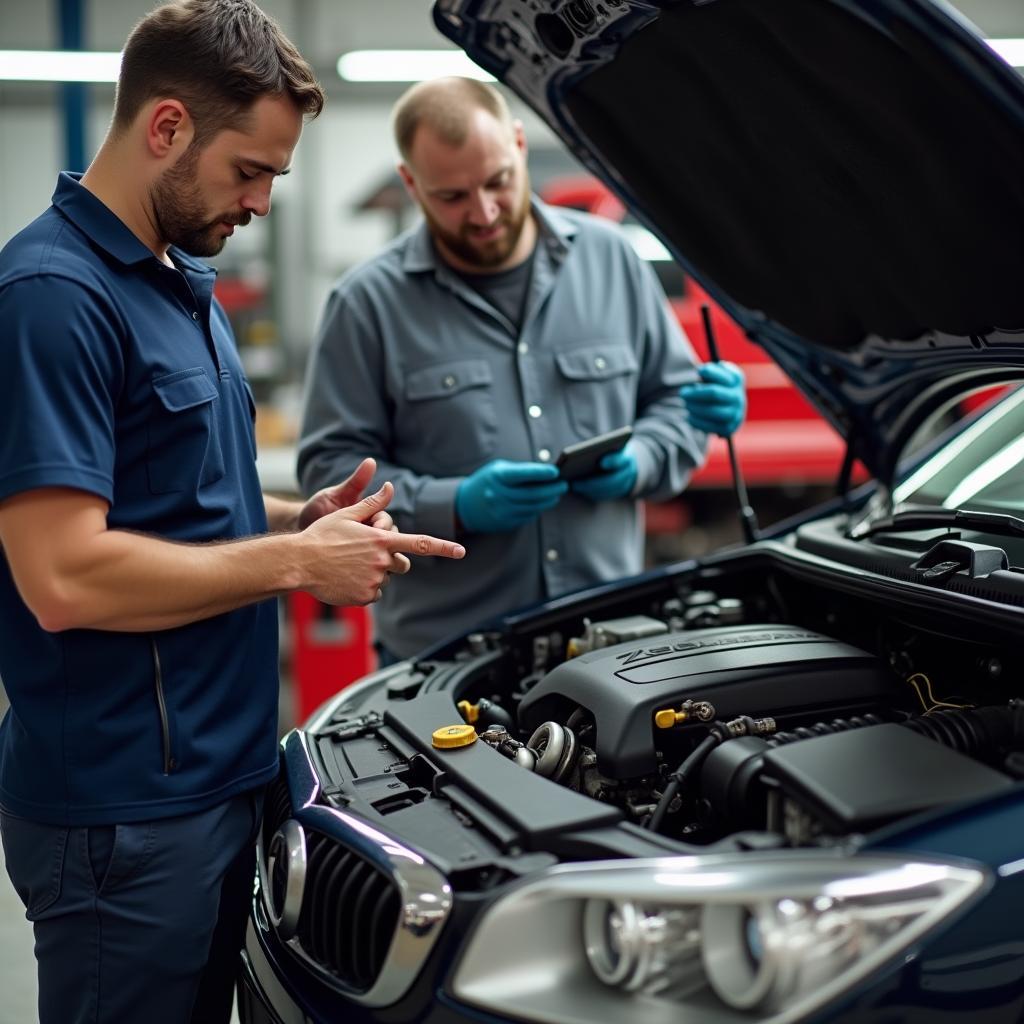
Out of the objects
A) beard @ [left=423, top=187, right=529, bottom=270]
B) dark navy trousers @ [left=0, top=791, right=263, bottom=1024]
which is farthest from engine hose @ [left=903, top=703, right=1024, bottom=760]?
beard @ [left=423, top=187, right=529, bottom=270]

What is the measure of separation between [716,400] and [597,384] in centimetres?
26

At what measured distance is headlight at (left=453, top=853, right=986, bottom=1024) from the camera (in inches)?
39.7

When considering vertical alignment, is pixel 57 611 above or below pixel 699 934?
above

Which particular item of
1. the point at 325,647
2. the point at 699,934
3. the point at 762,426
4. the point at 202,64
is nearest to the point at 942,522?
the point at 699,934

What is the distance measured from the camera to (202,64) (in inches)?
54.8

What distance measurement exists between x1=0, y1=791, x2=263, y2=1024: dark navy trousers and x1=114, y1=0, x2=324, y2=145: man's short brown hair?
0.92 metres

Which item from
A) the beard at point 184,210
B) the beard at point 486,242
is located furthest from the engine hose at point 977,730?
the beard at point 486,242

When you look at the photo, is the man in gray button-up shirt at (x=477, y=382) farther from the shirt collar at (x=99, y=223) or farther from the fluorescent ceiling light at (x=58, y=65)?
the fluorescent ceiling light at (x=58, y=65)

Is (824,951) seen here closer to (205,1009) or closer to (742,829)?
(742,829)

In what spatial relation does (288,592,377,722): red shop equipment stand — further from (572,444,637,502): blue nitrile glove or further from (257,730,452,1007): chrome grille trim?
(257,730,452,1007): chrome grille trim

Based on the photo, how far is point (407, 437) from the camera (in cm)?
237

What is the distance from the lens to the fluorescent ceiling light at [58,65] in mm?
5047

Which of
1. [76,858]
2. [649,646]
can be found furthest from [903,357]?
[76,858]

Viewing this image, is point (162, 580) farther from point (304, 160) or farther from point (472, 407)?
point (304, 160)
